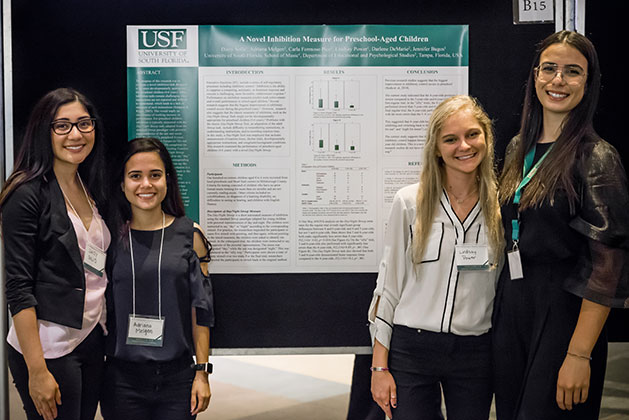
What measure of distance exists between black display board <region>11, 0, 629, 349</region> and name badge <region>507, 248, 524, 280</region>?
75 cm

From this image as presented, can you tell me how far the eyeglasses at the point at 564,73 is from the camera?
1.98 m

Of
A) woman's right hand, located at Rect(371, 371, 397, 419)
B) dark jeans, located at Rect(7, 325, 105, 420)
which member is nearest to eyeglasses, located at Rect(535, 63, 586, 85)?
woman's right hand, located at Rect(371, 371, 397, 419)

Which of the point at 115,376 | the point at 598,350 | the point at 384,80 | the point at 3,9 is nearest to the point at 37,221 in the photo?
the point at 115,376

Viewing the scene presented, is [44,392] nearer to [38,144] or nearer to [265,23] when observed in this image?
[38,144]

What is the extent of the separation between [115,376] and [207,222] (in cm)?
73

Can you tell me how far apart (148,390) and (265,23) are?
1510mm

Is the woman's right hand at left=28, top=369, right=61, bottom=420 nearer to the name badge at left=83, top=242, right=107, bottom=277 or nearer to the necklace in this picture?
the name badge at left=83, top=242, right=107, bottom=277

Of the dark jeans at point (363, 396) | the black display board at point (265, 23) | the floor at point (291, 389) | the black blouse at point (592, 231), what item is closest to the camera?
the black blouse at point (592, 231)

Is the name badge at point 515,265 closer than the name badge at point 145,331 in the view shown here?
Yes

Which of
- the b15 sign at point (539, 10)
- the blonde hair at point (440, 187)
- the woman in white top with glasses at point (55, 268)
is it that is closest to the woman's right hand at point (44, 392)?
the woman in white top with glasses at point (55, 268)

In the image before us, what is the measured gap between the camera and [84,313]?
2.14 metres

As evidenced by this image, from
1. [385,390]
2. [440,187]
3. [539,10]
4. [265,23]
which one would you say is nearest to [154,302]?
[385,390]

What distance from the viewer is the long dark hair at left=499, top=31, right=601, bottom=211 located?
191 cm

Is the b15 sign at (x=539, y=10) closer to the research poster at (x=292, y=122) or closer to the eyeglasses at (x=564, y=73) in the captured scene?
the research poster at (x=292, y=122)
